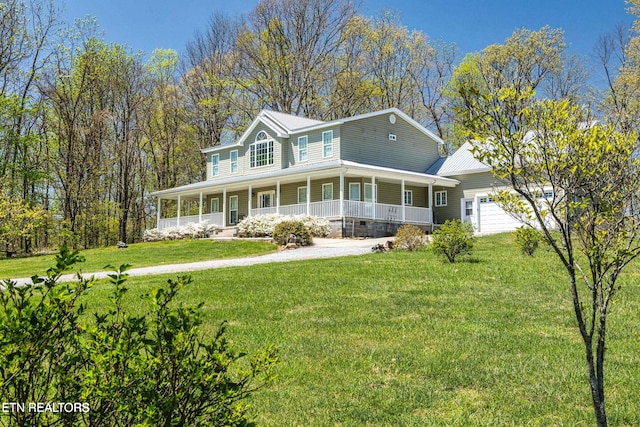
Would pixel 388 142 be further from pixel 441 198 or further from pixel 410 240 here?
pixel 410 240

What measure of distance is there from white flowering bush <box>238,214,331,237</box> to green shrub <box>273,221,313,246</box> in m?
0.97

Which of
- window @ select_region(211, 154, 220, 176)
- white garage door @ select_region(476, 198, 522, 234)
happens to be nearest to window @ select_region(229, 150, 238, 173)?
window @ select_region(211, 154, 220, 176)

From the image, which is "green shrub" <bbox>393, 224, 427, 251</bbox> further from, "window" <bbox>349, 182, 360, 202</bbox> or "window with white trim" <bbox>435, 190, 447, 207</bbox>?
"window with white trim" <bbox>435, 190, 447, 207</bbox>

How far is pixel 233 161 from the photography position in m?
31.4

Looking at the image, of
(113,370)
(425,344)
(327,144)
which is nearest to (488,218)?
(327,144)

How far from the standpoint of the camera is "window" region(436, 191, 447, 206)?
28.1 meters

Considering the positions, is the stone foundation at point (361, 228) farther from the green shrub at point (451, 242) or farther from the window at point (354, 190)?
the green shrub at point (451, 242)

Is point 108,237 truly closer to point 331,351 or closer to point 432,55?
point 432,55

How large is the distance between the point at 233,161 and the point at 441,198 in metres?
12.2

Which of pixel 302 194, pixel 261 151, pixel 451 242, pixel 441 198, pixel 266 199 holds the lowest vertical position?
pixel 451 242

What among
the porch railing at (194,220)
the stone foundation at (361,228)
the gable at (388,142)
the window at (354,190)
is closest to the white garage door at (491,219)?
the stone foundation at (361,228)

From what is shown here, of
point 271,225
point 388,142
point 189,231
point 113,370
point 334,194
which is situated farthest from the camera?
point 388,142

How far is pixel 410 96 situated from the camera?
37781 mm

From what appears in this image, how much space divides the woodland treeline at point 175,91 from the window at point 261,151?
6.26m
